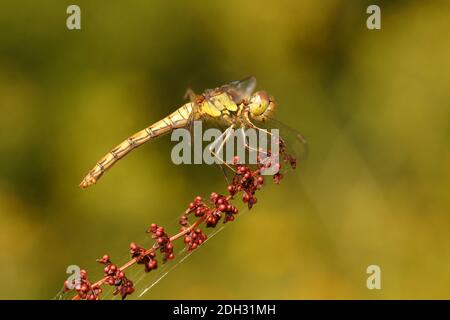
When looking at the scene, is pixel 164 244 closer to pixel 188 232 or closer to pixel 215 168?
pixel 188 232

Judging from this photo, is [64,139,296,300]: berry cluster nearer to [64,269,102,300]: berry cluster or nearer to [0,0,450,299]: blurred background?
[64,269,102,300]: berry cluster

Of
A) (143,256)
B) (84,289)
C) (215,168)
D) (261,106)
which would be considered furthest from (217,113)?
(84,289)

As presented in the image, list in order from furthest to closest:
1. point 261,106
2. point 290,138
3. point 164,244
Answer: point 290,138, point 261,106, point 164,244

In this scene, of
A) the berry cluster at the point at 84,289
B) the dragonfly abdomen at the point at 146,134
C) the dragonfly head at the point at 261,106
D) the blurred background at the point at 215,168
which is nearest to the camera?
the berry cluster at the point at 84,289

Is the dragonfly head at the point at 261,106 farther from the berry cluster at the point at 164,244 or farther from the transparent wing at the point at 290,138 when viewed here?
the berry cluster at the point at 164,244

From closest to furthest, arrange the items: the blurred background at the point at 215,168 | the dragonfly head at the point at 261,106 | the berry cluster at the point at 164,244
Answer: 1. the berry cluster at the point at 164,244
2. the dragonfly head at the point at 261,106
3. the blurred background at the point at 215,168

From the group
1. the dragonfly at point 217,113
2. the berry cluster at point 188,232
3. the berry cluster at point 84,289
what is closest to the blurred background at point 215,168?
the dragonfly at point 217,113
